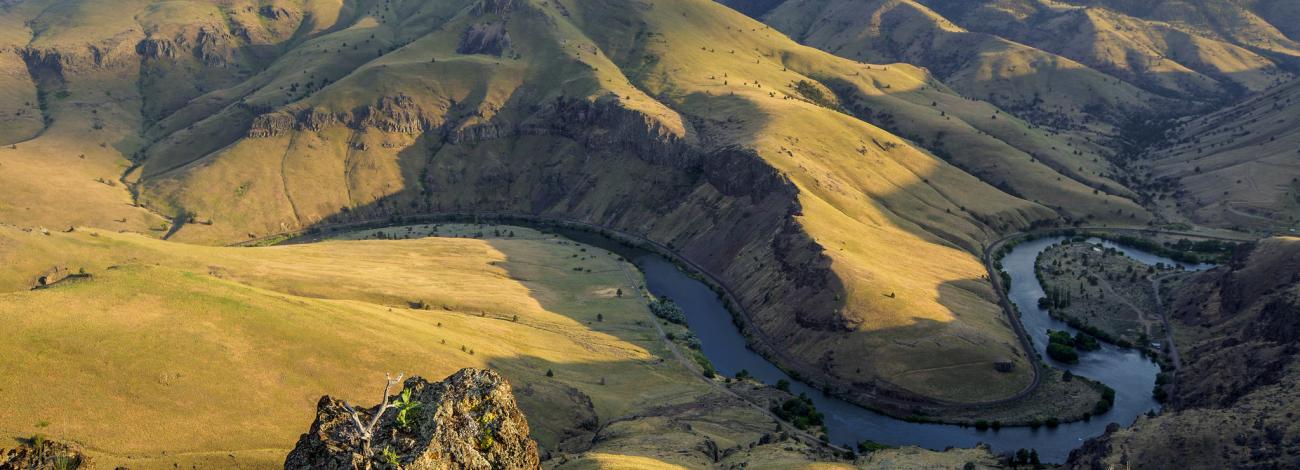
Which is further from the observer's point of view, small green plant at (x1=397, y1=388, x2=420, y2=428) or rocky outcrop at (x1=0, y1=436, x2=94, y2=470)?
small green plant at (x1=397, y1=388, x2=420, y2=428)

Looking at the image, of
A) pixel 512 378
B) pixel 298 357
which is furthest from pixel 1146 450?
pixel 298 357

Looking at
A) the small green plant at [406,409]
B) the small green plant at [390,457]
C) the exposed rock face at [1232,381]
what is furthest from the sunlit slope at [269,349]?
the exposed rock face at [1232,381]

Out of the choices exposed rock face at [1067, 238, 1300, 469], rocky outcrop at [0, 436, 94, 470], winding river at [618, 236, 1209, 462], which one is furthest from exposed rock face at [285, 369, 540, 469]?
winding river at [618, 236, 1209, 462]

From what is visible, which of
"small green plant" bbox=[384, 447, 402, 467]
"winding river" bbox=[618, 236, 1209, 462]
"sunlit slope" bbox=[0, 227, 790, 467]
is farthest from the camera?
"winding river" bbox=[618, 236, 1209, 462]

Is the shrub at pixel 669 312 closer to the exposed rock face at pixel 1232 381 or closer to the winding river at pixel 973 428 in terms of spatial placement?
the winding river at pixel 973 428

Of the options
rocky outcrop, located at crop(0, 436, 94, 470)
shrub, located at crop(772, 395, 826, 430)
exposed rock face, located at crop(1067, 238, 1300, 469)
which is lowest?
shrub, located at crop(772, 395, 826, 430)

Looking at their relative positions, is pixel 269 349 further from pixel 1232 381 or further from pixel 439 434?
pixel 1232 381

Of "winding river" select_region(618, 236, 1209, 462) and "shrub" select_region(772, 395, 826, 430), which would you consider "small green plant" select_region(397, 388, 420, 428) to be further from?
"winding river" select_region(618, 236, 1209, 462)
